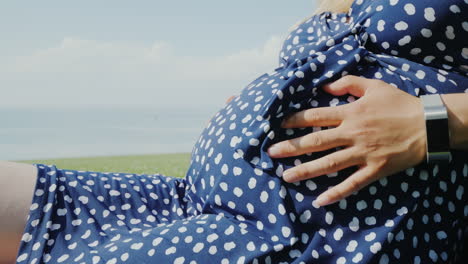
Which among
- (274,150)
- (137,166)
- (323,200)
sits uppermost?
(274,150)

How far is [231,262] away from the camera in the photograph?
1.07 m

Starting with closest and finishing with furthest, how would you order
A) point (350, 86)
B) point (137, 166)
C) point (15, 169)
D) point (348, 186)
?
point (348, 186) < point (350, 86) < point (15, 169) < point (137, 166)

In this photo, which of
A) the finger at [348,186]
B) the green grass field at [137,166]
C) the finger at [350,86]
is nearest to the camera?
the finger at [348,186]

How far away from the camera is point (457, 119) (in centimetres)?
116

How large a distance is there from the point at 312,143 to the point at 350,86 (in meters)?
0.19

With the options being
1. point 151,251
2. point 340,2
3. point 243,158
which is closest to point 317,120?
point 243,158

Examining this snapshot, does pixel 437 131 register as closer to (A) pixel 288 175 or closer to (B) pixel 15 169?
(A) pixel 288 175

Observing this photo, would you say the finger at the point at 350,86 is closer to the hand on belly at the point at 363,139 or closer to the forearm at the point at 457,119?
the hand on belly at the point at 363,139

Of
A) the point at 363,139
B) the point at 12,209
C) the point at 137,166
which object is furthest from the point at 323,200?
the point at 137,166

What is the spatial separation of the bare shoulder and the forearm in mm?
1071

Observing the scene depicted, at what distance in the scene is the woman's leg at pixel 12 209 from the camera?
1209 millimetres

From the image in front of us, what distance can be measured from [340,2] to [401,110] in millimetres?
692

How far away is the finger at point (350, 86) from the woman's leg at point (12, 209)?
32.2 inches

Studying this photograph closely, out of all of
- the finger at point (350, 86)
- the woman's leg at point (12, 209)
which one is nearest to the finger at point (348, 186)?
the finger at point (350, 86)
